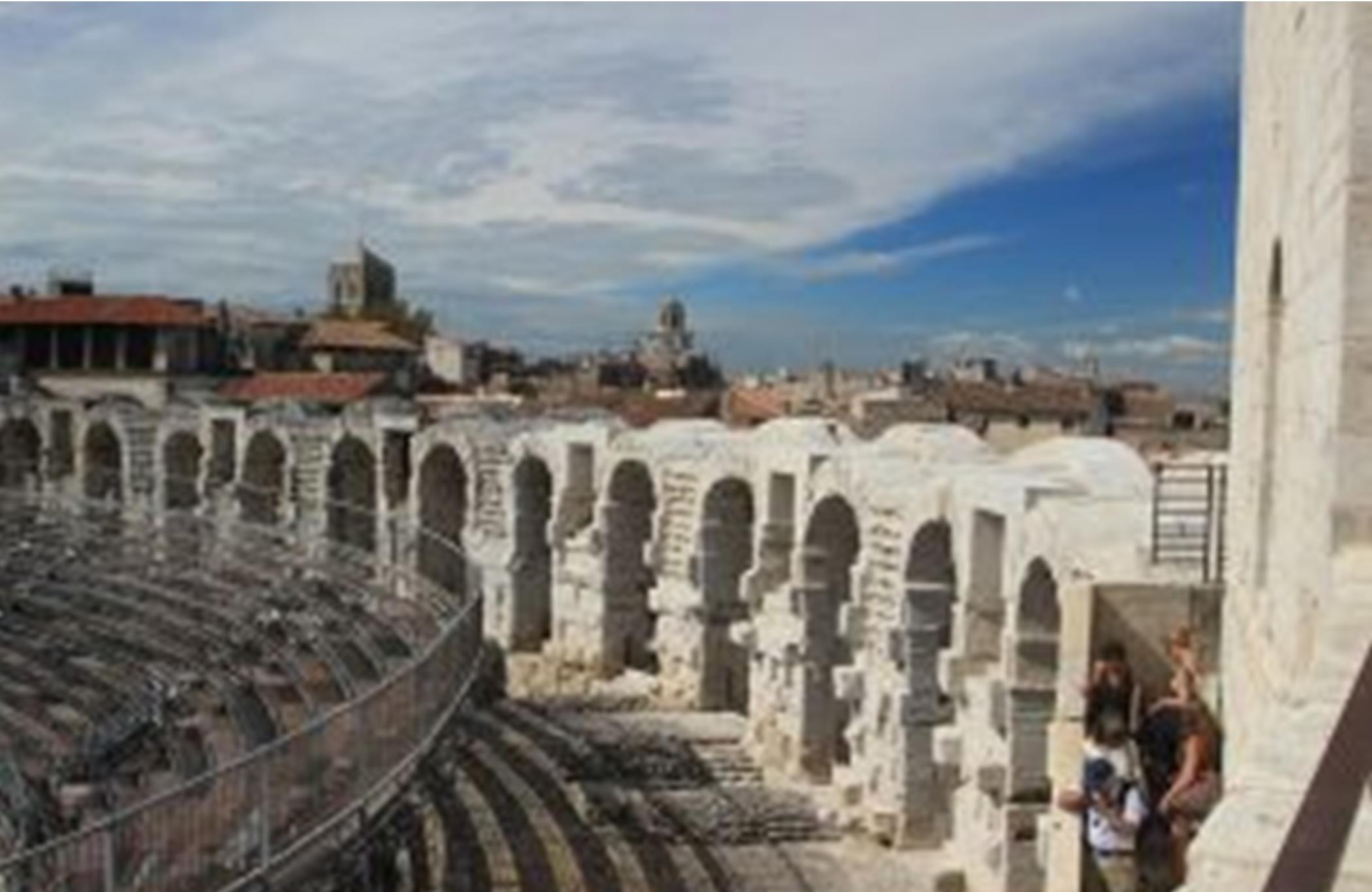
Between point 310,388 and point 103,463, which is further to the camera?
point 310,388

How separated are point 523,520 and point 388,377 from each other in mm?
25147

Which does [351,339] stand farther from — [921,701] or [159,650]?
[921,701]

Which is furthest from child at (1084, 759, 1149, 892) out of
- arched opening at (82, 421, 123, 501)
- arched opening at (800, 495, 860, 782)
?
arched opening at (82, 421, 123, 501)

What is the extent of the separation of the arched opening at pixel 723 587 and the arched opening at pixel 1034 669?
1447 centimetres

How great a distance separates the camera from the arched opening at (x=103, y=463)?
54.0 m

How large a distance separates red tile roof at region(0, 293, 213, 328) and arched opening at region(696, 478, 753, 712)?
36.0 metres

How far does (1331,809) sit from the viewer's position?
11.4 ft

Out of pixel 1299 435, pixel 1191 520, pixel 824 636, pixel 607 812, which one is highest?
pixel 1299 435

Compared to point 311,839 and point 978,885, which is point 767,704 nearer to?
point 978,885

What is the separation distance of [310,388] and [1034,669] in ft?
147

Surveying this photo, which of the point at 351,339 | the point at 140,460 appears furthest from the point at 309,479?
the point at 351,339

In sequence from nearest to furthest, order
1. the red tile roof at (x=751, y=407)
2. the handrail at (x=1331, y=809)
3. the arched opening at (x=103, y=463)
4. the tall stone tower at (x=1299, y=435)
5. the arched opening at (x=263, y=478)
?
the handrail at (x=1331, y=809)
the tall stone tower at (x=1299, y=435)
the arched opening at (x=263, y=478)
the arched opening at (x=103, y=463)
the red tile roof at (x=751, y=407)

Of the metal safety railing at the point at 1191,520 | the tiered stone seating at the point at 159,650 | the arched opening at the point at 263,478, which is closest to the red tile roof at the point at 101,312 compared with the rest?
the arched opening at the point at 263,478

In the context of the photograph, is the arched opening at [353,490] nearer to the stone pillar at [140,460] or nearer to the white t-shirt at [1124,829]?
the stone pillar at [140,460]
